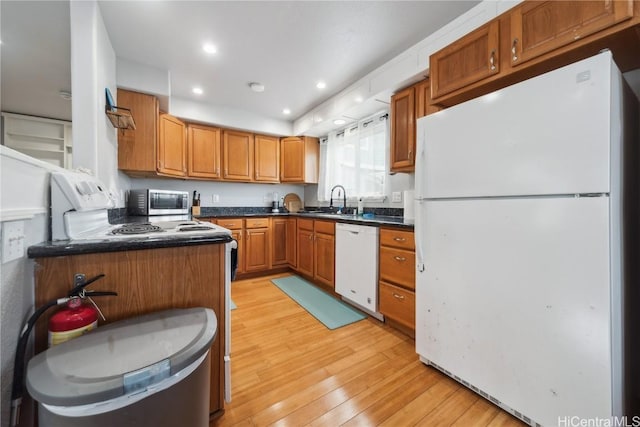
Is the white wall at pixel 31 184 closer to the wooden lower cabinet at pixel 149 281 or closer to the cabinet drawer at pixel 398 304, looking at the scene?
the wooden lower cabinet at pixel 149 281

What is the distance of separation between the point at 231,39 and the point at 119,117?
1156mm

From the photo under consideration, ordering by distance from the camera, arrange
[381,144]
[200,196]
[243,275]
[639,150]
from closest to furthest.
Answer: [639,150] → [381,144] → [243,275] → [200,196]

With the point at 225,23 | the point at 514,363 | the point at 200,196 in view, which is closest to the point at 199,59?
the point at 225,23

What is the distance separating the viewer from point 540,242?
1090mm

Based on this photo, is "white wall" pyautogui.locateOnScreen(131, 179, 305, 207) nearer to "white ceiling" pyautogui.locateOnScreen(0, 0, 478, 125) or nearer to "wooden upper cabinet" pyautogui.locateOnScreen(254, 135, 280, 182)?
"wooden upper cabinet" pyautogui.locateOnScreen(254, 135, 280, 182)

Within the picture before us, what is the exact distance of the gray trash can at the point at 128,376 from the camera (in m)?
0.57

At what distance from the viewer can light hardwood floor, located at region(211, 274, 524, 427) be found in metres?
1.22

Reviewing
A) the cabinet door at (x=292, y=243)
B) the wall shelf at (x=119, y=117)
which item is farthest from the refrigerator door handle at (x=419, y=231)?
the wall shelf at (x=119, y=117)

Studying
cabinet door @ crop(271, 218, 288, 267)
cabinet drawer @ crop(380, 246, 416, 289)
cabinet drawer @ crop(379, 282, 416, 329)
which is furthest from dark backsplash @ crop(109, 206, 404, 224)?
cabinet drawer @ crop(379, 282, 416, 329)

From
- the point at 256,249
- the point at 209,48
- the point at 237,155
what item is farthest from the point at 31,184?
the point at 237,155

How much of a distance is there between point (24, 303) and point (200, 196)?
10.4 feet

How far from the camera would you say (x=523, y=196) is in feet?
3.75

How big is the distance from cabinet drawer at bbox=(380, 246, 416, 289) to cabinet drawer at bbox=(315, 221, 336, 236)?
0.75 meters

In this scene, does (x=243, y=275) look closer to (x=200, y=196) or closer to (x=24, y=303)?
(x=200, y=196)
